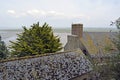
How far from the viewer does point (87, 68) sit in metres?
22.0

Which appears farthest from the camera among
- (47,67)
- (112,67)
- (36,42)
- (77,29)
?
(77,29)

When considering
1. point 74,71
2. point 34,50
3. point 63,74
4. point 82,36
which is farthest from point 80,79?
point 82,36

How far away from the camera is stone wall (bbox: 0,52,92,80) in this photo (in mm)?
17250

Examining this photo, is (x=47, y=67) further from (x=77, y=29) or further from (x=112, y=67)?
(x=77, y=29)

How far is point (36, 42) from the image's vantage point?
94.2 feet

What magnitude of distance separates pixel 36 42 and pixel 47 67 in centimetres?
984

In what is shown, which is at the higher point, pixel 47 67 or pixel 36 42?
pixel 36 42

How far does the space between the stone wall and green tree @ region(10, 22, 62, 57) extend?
22.6ft

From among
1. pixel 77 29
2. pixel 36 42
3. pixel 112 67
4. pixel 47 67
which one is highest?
pixel 77 29

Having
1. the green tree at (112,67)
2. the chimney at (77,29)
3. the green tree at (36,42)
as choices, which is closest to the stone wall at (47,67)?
the green tree at (112,67)

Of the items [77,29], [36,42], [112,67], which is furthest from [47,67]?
[77,29]

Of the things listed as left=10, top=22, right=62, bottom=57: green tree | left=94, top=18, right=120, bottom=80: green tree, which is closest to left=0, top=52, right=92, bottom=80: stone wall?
left=94, top=18, right=120, bottom=80: green tree

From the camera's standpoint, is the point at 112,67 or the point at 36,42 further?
the point at 36,42

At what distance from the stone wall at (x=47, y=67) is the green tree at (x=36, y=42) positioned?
690cm
